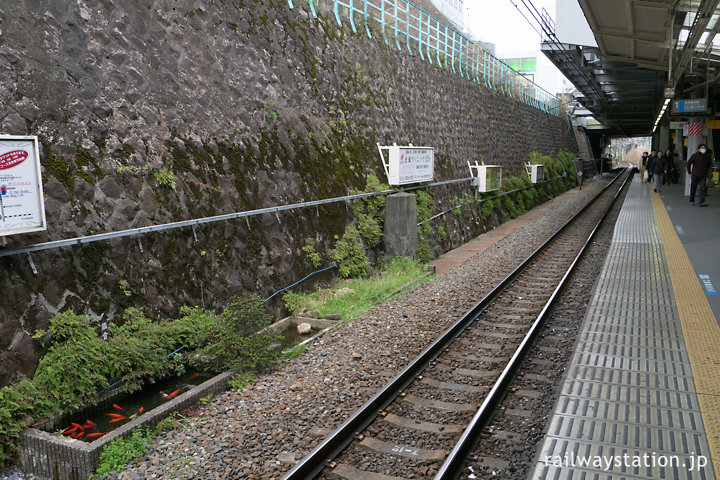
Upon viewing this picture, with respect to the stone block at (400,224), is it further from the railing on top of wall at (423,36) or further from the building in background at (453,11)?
the building in background at (453,11)

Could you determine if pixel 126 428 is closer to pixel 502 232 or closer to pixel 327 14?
pixel 327 14

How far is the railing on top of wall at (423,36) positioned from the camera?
14484mm

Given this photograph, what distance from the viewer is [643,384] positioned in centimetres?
536

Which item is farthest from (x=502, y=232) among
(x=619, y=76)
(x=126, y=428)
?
(x=126, y=428)

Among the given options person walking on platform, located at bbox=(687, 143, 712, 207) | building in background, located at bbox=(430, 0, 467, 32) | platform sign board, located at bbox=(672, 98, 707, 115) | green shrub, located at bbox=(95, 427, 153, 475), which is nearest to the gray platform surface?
person walking on platform, located at bbox=(687, 143, 712, 207)

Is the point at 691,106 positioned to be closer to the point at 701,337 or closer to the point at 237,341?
the point at 701,337

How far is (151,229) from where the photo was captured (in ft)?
23.3

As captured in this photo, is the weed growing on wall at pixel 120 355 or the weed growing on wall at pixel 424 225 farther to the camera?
the weed growing on wall at pixel 424 225

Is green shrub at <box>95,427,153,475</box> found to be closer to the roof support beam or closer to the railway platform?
the railway platform

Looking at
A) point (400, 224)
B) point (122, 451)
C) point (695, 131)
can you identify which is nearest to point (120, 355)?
point (122, 451)

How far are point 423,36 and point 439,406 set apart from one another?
15036 millimetres

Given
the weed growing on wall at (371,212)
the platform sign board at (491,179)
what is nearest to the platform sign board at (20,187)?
the weed growing on wall at (371,212)

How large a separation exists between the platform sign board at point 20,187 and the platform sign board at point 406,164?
8.69 meters

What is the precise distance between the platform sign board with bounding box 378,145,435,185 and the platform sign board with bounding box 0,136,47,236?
28.5 feet
